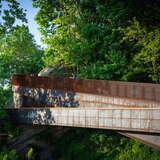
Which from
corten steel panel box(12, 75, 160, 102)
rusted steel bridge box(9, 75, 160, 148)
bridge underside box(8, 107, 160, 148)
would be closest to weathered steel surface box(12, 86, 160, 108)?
rusted steel bridge box(9, 75, 160, 148)

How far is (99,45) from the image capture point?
22562 millimetres

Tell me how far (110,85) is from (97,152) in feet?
9.61

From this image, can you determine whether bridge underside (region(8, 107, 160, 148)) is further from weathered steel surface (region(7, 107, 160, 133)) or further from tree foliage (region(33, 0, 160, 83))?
tree foliage (region(33, 0, 160, 83))

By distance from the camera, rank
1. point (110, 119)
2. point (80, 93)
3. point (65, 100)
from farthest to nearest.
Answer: point (65, 100) → point (80, 93) → point (110, 119)

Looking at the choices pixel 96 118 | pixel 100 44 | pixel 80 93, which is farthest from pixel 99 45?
pixel 96 118

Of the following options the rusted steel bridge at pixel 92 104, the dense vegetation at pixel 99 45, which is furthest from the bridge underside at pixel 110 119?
the dense vegetation at pixel 99 45

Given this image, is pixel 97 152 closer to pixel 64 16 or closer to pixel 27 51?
pixel 64 16

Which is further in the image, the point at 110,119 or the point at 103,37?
the point at 103,37

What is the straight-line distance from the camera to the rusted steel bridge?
13891 mm

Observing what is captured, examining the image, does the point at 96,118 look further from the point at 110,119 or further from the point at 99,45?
the point at 99,45

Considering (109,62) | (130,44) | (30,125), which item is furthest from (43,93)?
(130,44)

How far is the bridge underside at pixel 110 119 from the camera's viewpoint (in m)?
13.5

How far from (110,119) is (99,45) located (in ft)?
27.5

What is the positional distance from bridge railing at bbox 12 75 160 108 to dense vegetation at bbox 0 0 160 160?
1.25 m
